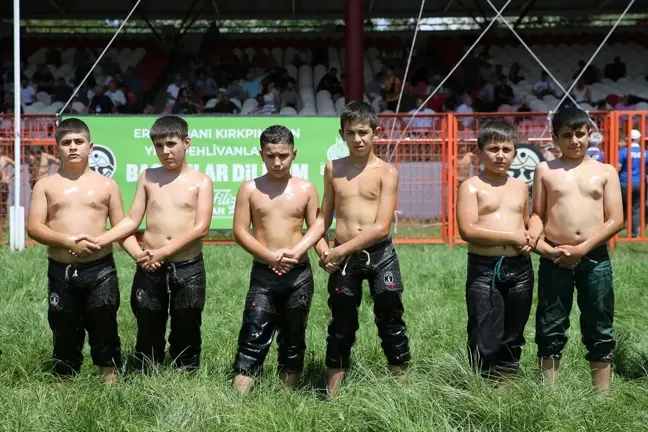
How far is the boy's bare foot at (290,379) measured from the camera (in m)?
4.45

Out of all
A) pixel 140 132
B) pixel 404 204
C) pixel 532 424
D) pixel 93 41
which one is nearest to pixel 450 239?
pixel 404 204

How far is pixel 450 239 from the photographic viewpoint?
1095cm

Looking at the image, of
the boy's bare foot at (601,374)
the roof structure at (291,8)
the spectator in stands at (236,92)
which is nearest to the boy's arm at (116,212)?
the boy's bare foot at (601,374)

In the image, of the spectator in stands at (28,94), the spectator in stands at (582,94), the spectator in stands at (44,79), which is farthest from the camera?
the spectator in stands at (44,79)

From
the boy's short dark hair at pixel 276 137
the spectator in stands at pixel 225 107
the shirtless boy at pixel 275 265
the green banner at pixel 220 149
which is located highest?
the spectator in stands at pixel 225 107

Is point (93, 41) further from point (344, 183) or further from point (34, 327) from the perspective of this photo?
point (344, 183)

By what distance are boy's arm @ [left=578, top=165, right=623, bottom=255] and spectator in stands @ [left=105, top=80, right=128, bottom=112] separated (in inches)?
587

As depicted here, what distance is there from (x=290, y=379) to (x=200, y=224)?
1010mm

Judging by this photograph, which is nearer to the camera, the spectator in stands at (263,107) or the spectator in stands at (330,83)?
the spectator in stands at (263,107)

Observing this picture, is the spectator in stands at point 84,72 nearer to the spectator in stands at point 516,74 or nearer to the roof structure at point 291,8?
the roof structure at point 291,8

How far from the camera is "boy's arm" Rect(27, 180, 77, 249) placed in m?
4.37

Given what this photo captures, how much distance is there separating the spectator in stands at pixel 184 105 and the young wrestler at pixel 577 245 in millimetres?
14070

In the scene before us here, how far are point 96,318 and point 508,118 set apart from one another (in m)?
8.86

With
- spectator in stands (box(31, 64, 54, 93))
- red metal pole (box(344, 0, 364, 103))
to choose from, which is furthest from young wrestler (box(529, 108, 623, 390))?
spectator in stands (box(31, 64, 54, 93))
